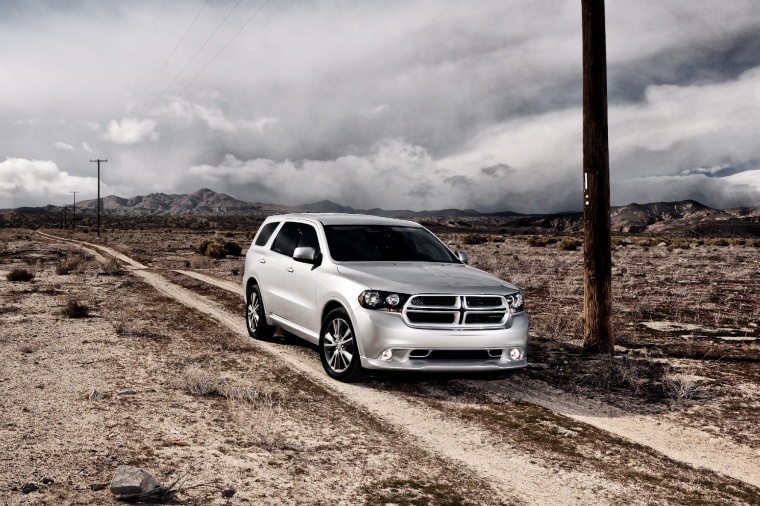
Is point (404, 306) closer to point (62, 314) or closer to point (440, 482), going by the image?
point (440, 482)

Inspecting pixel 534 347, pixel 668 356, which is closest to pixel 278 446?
pixel 534 347

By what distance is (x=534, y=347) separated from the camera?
31.7ft

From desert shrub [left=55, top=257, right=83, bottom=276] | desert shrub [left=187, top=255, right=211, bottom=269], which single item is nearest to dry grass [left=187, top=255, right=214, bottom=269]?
desert shrub [left=187, top=255, right=211, bottom=269]

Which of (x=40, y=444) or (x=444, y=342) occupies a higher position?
(x=444, y=342)

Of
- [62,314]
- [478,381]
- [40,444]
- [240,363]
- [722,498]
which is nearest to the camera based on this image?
[722,498]

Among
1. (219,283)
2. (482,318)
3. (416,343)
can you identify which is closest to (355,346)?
(416,343)

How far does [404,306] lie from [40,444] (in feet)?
11.5

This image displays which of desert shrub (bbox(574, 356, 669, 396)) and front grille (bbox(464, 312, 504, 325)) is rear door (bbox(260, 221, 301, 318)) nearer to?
front grille (bbox(464, 312, 504, 325))

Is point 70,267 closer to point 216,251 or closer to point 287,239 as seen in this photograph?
point 216,251

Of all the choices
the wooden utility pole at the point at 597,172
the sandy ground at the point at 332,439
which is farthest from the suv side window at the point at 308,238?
the wooden utility pole at the point at 597,172

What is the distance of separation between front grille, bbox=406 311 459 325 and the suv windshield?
158cm

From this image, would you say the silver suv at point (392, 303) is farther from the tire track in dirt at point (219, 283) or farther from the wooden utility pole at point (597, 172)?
the tire track in dirt at point (219, 283)

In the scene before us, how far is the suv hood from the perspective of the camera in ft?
21.6

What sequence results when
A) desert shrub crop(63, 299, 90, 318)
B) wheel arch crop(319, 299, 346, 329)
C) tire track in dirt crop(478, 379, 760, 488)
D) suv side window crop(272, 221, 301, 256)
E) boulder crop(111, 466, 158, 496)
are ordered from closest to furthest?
boulder crop(111, 466, 158, 496) < tire track in dirt crop(478, 379, 760, 488) < wheel arch crop(319, 299, 346, 329) < suv side window crop(272, 221, 301, 256) < desert shrub crop(63, 299, 90, 318)
